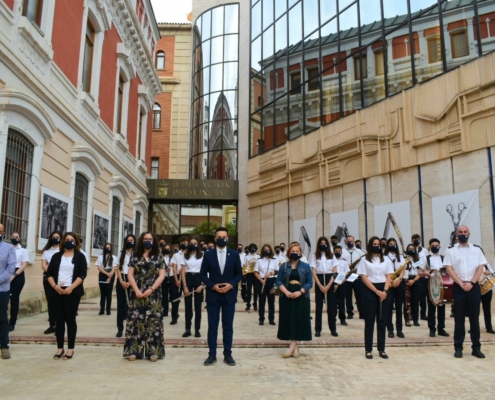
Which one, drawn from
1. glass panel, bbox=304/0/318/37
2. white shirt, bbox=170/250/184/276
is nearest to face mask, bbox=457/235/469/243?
white shirt, bbox=170/250/184/276

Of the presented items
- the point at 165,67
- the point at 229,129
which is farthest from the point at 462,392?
the point at 165,67

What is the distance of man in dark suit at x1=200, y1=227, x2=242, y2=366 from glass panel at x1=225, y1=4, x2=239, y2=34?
85.8 ft

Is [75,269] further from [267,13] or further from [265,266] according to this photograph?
[267,13]

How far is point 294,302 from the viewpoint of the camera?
692 cm

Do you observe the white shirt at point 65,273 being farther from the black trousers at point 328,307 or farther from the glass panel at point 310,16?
the glass panel at point 310,16

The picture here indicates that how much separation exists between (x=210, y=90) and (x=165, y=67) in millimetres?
8695

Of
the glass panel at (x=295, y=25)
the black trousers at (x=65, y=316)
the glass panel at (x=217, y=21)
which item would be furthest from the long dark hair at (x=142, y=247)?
the glass panel at (x=217, y=21)

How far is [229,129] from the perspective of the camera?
1147 inches

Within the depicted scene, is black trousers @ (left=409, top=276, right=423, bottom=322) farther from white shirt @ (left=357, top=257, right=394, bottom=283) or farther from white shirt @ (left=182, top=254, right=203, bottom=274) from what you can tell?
white shirt @ (left=182, top=254, right=203, bottom=274)

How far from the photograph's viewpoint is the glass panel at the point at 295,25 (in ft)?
77.7

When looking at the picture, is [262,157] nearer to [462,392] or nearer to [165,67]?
[165,67]

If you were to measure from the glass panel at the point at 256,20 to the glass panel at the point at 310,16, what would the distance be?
196 inches

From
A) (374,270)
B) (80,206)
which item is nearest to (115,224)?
(80,206)

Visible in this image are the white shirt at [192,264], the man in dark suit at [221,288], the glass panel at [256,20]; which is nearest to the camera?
the man in dark suit at [221,288]
